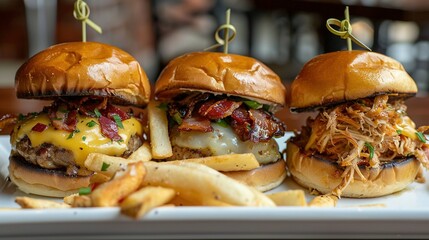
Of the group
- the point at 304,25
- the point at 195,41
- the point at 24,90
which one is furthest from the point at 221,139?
the point at 304,25

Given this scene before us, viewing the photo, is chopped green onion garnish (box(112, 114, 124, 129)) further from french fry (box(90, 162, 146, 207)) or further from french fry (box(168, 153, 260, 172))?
french fry (box(90, 162, 146, 207))

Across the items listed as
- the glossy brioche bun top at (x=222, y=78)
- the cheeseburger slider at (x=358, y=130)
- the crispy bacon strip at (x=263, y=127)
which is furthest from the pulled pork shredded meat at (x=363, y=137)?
the glossy brioche bun top at (x=222, y=78)

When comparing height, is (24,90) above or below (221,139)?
above

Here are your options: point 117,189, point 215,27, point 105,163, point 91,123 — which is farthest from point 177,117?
point 215,27

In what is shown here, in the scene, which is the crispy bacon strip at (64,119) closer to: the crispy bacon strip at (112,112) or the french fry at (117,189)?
the crispy bacon strip at (112,112)

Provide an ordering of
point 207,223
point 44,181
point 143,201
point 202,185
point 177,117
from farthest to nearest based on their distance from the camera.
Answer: point 177,117
point 44,181
point 202,185
point 207,223
point 143,201

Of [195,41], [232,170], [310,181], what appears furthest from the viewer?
[195,41]

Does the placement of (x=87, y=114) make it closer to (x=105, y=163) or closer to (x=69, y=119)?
(x=69, y=119)

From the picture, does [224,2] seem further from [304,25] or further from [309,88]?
[309,88]

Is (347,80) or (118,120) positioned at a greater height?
(347,80)
